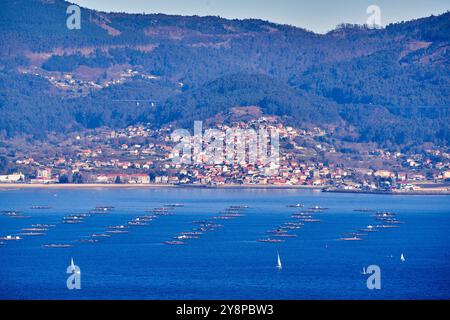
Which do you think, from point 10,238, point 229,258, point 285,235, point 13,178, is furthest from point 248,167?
point 229,258

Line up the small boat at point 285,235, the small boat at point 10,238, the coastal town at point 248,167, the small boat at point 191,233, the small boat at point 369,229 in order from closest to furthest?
1. the small boat at point 10,238
2. the small boat at point 285,235
3. the small boat at point 191,233
4. the small boat at point 369,229
5. the coastal town at point 248,167

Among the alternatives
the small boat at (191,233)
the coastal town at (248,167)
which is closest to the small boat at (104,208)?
the small boat at (191,233)

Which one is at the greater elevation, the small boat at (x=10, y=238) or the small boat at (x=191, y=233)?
the small boat at (x=10, y=238)

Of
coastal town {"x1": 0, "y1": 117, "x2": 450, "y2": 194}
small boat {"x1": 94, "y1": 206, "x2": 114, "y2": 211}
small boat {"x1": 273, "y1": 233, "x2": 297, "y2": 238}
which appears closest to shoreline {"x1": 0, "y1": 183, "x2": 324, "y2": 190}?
coastal town {"x1": 0, "y1": 117, "x2": 450, "y2": 194}

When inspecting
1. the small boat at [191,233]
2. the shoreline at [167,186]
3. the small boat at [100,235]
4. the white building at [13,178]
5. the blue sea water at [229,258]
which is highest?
the white building at [13,178]

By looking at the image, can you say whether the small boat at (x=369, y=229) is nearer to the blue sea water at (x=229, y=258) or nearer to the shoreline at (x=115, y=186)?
the blue sea water at (x=229, y=258)
